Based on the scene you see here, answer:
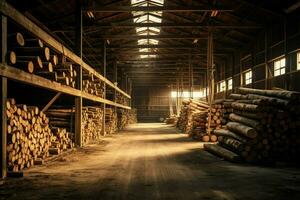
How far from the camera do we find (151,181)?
664cm

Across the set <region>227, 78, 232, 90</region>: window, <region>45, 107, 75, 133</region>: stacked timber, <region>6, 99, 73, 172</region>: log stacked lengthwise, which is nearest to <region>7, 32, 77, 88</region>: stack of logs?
<region>6, 99, 73, 172</region>: log stacked lengthwise

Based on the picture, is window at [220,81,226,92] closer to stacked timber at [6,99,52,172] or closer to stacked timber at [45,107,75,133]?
stacked timber at [45,107,75,133]

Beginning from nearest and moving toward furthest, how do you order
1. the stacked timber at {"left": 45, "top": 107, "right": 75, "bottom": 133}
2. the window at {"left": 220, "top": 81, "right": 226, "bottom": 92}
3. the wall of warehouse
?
1. the stacked timber at {"left": 45, "top": 107, "right": 75, "bottom": 133}
2. the wall of warehouse
3. the window at {"left": 220, "top": 81, "right": 226, "bottom": 92}

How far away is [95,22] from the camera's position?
17578 mm

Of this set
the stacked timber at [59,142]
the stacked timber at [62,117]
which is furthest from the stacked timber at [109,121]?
the stacked timber at [59,142]

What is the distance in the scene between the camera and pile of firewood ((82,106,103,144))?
1489cm

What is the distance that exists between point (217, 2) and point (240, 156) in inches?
415

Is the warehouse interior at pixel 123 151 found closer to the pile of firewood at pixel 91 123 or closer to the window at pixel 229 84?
the pile of firewood at pixel 91 123

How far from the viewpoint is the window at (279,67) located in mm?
17648

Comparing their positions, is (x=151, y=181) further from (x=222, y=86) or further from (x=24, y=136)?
(x=222, y=86)

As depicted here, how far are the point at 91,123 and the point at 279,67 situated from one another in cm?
1092

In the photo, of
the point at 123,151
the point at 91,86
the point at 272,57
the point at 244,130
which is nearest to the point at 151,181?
the point at 244,130

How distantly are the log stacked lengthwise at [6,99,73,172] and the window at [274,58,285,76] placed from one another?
1281 centimetres

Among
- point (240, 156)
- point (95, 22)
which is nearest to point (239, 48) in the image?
point (95, 22)
